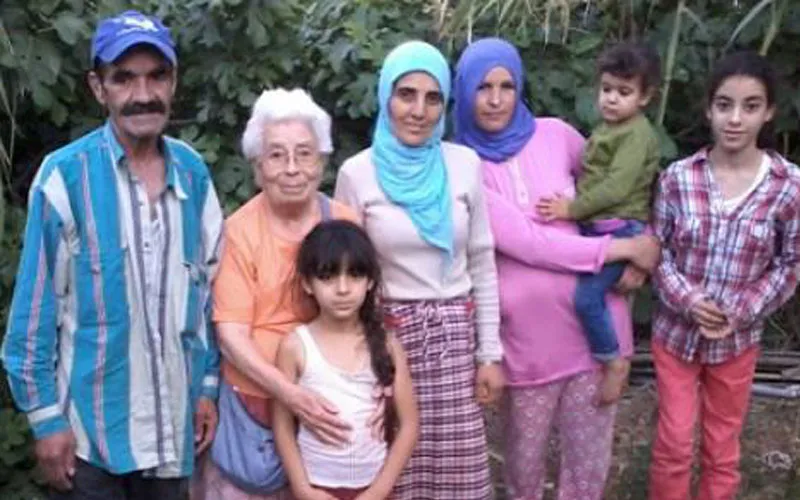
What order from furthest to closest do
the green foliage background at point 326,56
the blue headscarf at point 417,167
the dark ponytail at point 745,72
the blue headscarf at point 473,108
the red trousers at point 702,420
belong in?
the green foliage background at point 326,56
the red trousers at point 702,420
the dark ponytail at point 745,72
the blue headscarf at point 473,108
the blue headscarf at point 417,167

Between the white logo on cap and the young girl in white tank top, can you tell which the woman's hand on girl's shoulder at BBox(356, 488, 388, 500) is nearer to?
the young girl in white tank top

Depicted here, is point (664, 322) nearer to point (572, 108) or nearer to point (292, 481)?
point (572, 108)

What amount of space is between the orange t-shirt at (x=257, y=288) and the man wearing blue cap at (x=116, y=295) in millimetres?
64

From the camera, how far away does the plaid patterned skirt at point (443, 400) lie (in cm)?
361

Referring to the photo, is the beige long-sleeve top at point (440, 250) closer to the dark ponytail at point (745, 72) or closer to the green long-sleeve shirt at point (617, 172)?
the green long-sleeve shirt at point (617, 172)

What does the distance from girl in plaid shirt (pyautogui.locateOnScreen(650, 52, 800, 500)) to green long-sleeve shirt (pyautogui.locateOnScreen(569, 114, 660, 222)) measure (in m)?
0.15

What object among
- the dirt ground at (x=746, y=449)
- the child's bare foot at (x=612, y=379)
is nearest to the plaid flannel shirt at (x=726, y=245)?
the child's bare foot at (x=612, y=379)

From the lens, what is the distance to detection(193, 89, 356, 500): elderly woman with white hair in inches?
129

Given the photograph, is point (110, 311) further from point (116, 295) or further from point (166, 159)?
point (166, 159)

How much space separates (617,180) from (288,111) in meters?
0.95

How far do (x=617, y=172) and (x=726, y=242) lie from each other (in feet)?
1.24

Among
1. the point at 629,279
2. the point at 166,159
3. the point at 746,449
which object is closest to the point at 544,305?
the point at 629,279

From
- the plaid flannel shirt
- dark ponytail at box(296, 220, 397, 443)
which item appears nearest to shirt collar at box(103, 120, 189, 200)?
dark ponytail at box(296, 220, 397, 443)

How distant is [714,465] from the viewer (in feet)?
13.4
